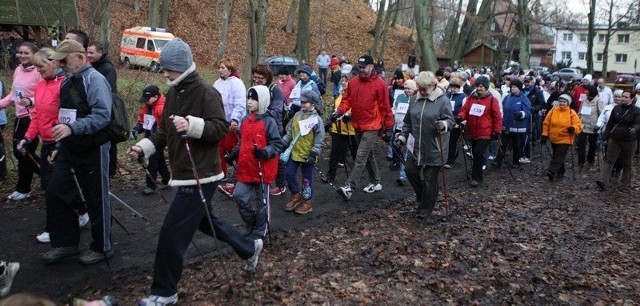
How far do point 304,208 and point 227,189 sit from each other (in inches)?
58.4

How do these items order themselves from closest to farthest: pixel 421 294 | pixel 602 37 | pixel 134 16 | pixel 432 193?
pixel 421 294
pixel 432 193
pixel 134 16
pixel 602 37

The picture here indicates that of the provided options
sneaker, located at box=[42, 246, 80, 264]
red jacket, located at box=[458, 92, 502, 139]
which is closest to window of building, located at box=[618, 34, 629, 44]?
red jacket, located at box=[458, 92, 502, 139]

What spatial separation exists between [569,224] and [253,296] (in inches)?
218

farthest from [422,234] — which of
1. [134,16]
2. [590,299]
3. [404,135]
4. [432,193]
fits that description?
[134,16]

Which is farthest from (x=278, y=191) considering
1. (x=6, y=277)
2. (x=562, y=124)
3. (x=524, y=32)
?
(x=524, y=32)

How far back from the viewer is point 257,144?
21.6ft

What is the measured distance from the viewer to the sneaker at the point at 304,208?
8.07 m

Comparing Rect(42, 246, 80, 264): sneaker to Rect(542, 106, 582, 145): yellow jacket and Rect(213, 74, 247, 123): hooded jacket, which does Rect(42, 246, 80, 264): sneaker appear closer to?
Rect(213, 74, 247, 123): hooded jacket

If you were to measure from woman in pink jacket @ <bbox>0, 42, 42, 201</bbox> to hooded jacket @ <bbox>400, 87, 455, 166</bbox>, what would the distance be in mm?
5277

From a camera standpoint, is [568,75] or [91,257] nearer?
[91,257]

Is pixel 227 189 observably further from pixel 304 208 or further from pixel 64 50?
pixel 64 50

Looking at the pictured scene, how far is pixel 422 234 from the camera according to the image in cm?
754

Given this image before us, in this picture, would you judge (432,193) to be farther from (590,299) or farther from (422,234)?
(590,299)

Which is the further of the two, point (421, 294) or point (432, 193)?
point (432, 193)
